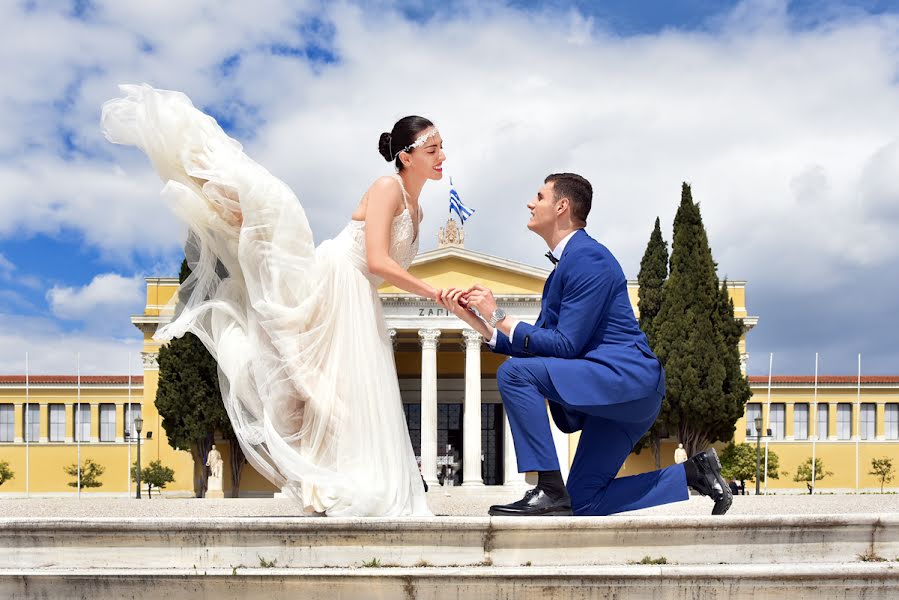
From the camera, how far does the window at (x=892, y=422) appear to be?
4456cm

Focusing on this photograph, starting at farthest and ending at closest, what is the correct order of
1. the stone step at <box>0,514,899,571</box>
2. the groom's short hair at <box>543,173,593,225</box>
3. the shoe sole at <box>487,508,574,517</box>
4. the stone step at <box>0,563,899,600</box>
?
the groom's short hair at <box>543,173,593,225</box> < the shoe sole at <box>487,508,574,517</box> < the stone step at <box>0,514,899,571</box> < the stone step at <box>0,563,899,600</box>

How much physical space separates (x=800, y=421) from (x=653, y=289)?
1141 centimetres

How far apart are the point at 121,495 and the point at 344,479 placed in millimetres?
39899

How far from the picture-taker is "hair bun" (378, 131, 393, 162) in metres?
5.26

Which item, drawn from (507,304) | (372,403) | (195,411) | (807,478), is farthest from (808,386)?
(372,403)

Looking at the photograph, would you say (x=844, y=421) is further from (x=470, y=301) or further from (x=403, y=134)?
(x=470, y=301)

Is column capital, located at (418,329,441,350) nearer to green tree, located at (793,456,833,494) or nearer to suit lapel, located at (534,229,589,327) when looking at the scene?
green tree, located at (793,456,833,494)

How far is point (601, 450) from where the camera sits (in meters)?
4.66

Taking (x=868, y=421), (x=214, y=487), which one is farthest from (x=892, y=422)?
(x=214, y=487)

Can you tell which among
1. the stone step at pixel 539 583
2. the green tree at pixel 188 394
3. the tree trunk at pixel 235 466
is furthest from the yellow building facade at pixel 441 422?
the stone step at pixel 539 583

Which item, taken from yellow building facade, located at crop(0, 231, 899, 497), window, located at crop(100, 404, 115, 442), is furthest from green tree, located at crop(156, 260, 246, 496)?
window, located at crop(100, 404, 115, 442)

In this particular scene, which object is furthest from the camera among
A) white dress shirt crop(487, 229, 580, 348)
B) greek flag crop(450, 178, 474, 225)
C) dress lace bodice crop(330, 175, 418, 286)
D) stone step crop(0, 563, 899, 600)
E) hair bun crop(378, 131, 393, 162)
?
greek flag crop(450, 178, 474, 225)

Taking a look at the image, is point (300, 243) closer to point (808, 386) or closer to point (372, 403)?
point (372, 403)

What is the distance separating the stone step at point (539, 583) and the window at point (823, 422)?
42746 mm
